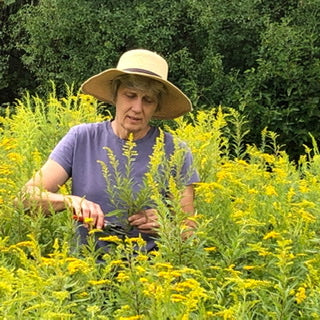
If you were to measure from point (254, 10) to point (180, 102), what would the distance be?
5070 mm

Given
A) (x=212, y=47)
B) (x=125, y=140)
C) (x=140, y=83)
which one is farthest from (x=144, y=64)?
(x=212, y=47)

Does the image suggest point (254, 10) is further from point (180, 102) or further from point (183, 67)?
point (180, 102)

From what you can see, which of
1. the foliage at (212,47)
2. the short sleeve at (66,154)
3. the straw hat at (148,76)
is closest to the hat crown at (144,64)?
the straw hat at (148,76)

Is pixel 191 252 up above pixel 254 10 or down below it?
below

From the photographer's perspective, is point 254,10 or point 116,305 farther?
point 254,10

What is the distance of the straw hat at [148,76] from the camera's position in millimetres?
2990

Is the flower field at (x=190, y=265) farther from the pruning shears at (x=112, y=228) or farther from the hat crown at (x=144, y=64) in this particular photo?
the hat crown at (x=144, y=64)

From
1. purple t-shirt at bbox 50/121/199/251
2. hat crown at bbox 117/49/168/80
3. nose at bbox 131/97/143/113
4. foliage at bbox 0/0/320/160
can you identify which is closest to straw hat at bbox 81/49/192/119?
hat crown at bbox 117/49/168/80

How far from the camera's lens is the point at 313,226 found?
269 cm

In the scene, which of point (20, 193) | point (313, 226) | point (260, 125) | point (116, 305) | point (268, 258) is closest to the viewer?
point (116, 305)

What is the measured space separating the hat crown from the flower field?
445mm

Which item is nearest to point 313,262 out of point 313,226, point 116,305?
point 313,226

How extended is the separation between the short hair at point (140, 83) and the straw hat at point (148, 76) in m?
0.02

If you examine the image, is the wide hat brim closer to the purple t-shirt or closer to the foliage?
the purple t-shirt
